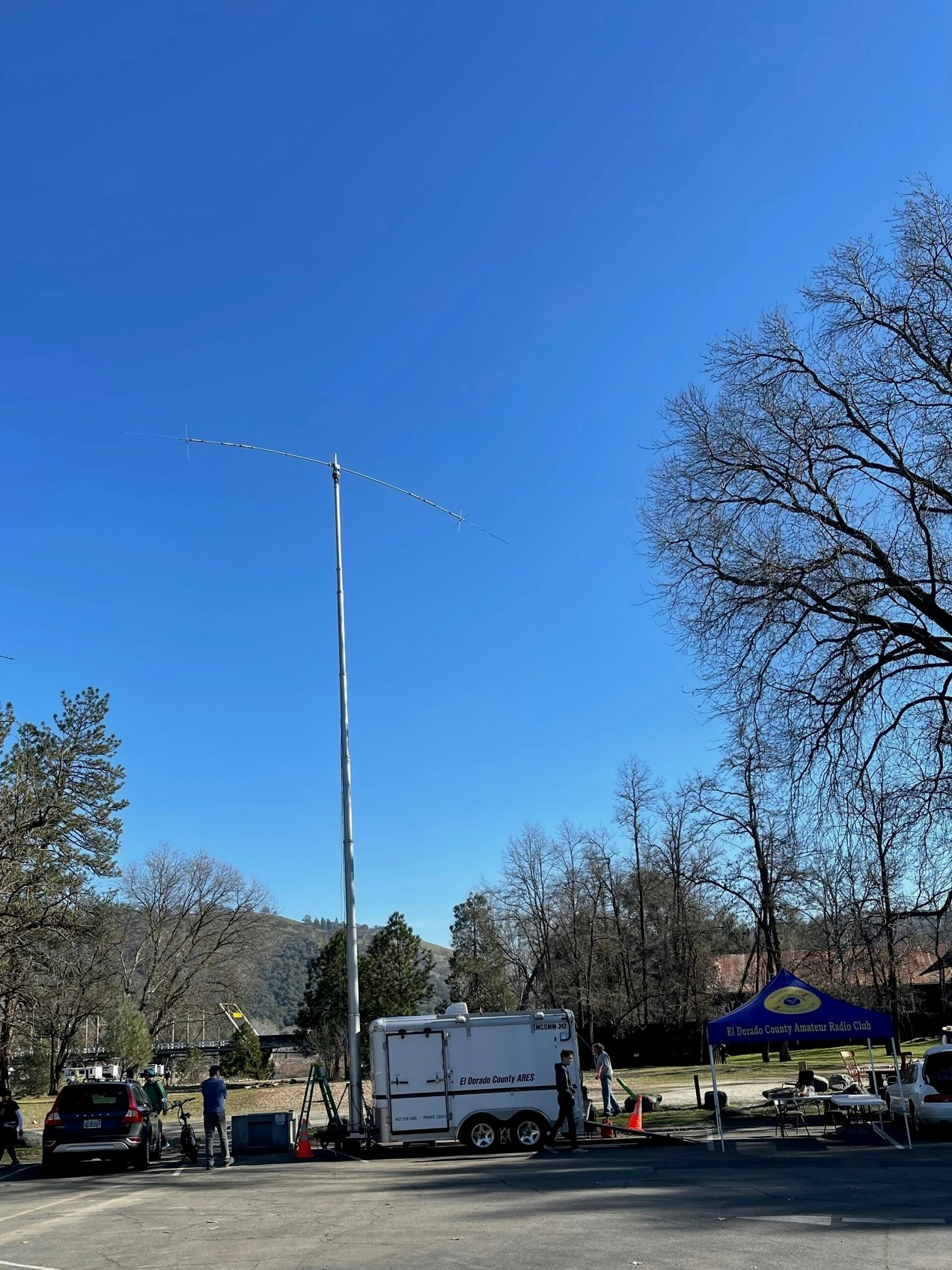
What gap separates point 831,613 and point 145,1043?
46432 mm

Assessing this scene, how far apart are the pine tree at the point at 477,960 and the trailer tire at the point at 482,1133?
46.4 meters

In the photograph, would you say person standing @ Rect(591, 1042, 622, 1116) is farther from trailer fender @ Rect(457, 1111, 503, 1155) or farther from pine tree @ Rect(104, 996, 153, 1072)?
pine tree @ Rect(104, 996, 153, 1072)

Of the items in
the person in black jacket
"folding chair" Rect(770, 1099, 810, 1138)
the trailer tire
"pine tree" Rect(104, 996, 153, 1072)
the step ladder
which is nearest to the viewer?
the person in black jacket

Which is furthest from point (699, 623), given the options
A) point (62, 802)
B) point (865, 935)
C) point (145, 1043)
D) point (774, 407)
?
point (145, 1043)

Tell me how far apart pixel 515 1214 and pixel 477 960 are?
57183mm

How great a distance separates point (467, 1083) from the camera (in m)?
18.4

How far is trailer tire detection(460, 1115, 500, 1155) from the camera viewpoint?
1834cm

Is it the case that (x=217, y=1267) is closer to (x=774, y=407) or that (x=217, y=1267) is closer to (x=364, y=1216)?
(x=364, y=1216)

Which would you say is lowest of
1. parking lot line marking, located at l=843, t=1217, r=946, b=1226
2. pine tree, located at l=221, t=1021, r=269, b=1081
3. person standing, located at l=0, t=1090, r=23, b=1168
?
pine tree, located at l=221, t=1021, r=269, b=1081

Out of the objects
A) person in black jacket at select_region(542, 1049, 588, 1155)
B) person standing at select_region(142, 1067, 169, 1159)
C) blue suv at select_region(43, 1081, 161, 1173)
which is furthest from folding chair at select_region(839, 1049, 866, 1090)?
blue suv at select_region(43, 1081, 161, 1173)

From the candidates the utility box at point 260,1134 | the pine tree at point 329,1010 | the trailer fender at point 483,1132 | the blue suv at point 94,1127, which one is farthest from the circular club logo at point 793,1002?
the pine tree at point 329,1010

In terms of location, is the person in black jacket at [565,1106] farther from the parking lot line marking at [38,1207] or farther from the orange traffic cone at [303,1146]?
the parking lot line marking at [38,1207]

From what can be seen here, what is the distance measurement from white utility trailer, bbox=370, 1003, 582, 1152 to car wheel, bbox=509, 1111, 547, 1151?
0.04 ft

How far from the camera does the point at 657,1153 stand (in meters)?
17.0
